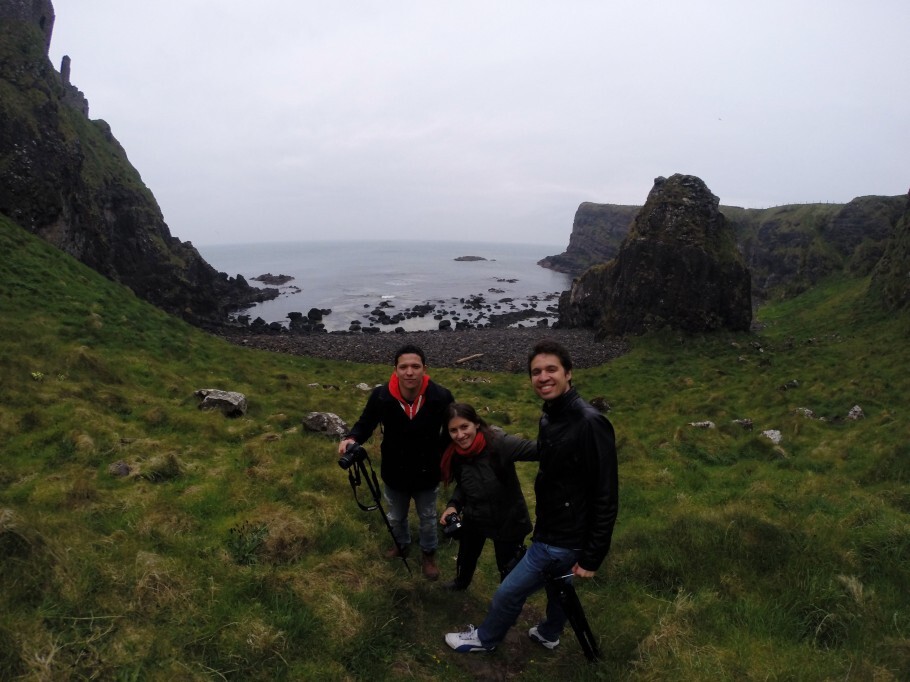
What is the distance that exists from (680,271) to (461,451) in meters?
40.8

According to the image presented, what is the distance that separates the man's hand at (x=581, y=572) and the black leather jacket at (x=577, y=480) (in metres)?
0.03

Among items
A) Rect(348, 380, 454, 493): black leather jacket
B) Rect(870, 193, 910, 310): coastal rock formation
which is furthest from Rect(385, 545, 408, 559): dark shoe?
Rect(870, 193, 910, 310): coastal rock formation

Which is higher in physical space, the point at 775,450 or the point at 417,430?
the point at 417,430

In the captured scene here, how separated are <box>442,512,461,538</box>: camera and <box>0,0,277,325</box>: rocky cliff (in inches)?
1445

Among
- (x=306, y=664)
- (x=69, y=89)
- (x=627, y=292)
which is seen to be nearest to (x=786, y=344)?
(x=627, y=292)

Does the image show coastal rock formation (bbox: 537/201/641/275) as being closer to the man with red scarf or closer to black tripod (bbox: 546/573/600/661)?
the man with red scarf

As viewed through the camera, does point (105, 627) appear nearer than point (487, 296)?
Yes

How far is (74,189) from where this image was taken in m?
36.5

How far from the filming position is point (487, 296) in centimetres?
9562

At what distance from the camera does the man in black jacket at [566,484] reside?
4.10 metres

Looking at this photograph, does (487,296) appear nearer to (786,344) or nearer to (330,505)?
(786,344)

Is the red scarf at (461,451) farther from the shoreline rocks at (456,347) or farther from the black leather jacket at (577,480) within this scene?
the shoreline rocks at (456,347)

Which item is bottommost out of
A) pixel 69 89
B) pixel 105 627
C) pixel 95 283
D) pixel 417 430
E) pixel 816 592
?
pixel 816 592

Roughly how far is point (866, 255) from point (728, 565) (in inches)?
2456
